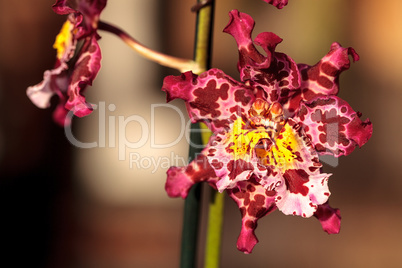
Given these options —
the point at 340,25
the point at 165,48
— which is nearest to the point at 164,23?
the point at 165,48

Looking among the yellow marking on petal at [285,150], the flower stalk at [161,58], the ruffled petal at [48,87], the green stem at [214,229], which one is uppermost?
the flower stalk at [161,58]

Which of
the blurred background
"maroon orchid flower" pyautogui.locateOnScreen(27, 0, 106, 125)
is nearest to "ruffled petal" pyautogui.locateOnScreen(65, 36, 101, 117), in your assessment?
"maroon orchid flower" pyautogui.locateOnScreen(27, 0, 106, 125)

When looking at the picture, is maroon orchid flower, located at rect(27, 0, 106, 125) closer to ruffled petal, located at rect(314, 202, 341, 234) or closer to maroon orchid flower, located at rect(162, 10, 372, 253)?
maroon orchid flower, located at rect(162, 10, 372, 253)

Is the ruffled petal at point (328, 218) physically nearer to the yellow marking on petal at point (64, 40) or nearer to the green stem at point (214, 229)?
the green stem at point (214, 229)

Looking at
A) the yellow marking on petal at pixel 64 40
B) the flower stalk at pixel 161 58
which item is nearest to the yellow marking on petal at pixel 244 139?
the flower stalk at pixel 161 58

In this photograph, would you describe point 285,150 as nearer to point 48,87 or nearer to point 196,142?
point 196,142

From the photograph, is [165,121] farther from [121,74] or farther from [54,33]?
[54,33]
